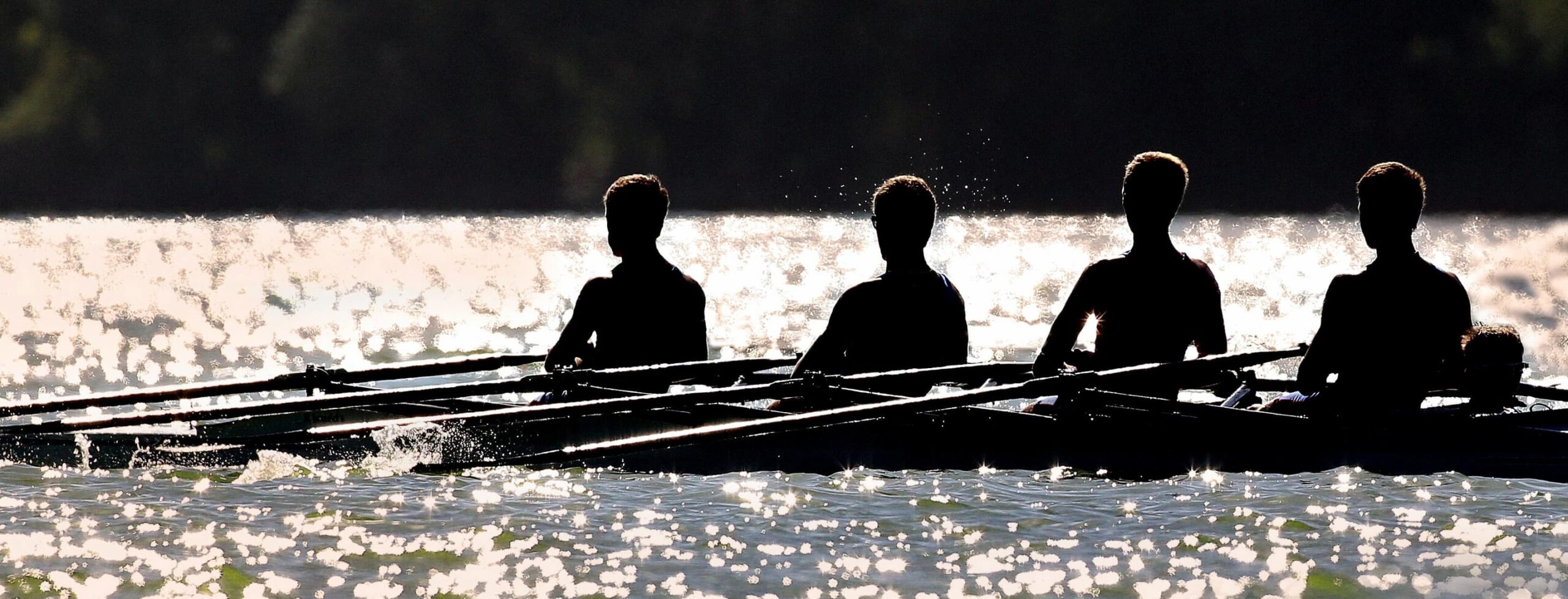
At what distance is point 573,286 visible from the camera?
3916cm

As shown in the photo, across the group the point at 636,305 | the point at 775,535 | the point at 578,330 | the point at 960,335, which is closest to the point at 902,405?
the point at 960,335

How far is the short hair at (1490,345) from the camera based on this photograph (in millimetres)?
11055

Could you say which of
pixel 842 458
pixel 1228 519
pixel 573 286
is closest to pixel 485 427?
pixel 842 458

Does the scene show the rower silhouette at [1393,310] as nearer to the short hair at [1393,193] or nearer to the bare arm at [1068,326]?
the short hair at [1393,193]

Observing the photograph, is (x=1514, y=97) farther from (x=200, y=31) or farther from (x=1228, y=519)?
(x=1228, y=519)

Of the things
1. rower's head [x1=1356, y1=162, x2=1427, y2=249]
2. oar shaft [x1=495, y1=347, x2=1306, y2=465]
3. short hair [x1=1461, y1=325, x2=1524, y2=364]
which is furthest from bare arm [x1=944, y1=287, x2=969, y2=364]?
short hair [x1=1461, y1=325, x2=1524, y2=364]

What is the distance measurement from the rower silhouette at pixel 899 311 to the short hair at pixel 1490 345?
9.51 feet

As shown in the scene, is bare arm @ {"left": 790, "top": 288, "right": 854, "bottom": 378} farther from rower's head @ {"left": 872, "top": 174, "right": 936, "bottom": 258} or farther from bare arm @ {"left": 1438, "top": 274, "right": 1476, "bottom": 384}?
bare arm @ {"left": 1438, "top": 274, "right": 1476, "bottom": 384}

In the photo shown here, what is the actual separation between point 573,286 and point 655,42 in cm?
4310

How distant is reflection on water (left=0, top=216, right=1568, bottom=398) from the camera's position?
26.5 m

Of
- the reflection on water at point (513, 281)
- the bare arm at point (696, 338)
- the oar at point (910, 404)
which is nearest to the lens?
the oar at point (910, 404)

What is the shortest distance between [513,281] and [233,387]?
2739 cm

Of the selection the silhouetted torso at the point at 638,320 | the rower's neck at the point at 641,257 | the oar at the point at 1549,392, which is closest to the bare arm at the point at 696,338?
the silhouetted torso at the point at 638,320

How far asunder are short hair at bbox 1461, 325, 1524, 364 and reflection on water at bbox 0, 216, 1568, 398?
5.50 meters
